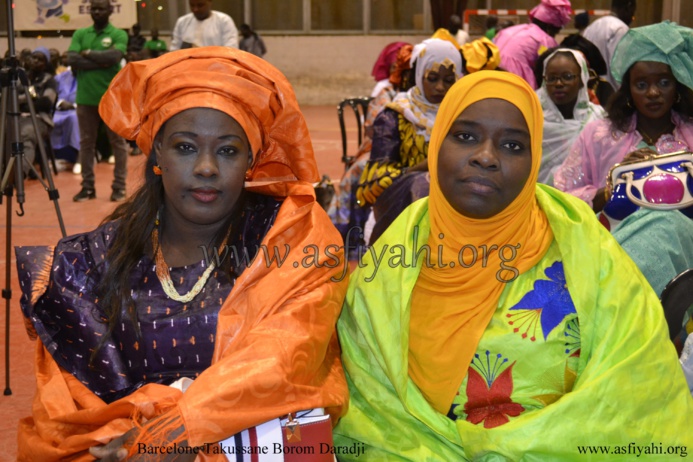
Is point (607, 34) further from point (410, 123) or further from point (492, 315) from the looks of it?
point (492, 315)

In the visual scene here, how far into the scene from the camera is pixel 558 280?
212cm

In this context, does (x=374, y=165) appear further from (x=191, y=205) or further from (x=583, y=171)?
(x=191, y=205)

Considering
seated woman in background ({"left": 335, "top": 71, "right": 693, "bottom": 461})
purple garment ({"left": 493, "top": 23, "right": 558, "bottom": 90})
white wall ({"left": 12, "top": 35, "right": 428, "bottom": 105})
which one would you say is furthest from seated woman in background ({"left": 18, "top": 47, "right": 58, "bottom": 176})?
white wall ({"left": 12, "top": 35, "right": 428, "bottom": 105})

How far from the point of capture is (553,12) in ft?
24.5

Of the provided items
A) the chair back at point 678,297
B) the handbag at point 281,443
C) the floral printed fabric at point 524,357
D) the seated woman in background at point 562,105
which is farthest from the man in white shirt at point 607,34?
the handbag at point 281,443

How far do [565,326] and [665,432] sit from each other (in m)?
0.32

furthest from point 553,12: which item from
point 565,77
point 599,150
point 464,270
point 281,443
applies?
point 281,443

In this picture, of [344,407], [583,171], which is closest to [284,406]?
[344,407]

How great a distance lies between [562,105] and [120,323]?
3.71 metres

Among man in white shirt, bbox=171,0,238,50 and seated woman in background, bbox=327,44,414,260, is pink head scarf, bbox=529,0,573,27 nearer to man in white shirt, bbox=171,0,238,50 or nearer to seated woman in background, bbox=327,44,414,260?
seated woman in background, bbox=327,44,414,260

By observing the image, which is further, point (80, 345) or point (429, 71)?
point (429, 71)

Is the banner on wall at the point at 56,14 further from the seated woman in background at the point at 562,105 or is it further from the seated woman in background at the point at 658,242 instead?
the seated woman in background at the point at 658,242

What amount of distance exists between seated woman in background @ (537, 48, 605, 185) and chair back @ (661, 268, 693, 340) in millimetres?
2634

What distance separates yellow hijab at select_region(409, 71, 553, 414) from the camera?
212cm
